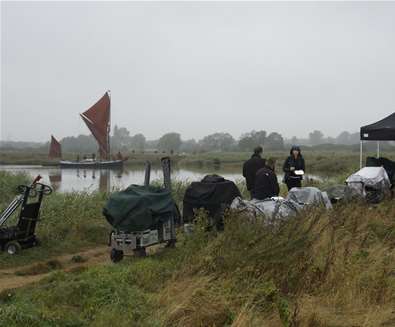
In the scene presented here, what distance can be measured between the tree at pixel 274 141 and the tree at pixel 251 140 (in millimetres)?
1064

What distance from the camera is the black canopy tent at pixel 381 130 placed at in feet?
37.1

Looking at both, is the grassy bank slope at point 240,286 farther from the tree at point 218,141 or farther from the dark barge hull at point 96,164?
the tree at point 218,141

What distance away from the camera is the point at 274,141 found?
101750 mm

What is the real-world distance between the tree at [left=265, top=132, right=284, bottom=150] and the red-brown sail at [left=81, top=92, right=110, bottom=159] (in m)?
56.8

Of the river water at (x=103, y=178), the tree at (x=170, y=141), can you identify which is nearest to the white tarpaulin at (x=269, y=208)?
the river water at (x=103, y=178)

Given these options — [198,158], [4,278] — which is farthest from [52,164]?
[4,278]

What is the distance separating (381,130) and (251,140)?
86881mm

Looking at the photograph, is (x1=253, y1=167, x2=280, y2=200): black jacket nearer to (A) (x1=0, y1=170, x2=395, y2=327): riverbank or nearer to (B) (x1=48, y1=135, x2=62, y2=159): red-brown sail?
(A) (x1=0, y1=170, x2=395, y2=327): riverbank

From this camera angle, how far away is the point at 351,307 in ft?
13.1

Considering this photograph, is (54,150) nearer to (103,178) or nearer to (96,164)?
(96,164)

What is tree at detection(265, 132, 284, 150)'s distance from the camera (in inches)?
3893

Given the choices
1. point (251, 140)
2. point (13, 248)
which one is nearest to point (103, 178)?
point (13, 248)

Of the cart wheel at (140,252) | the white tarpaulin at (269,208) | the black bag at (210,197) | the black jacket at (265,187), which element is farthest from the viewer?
the black jacket at (265,187)

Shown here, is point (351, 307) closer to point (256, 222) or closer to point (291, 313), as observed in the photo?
point (291, 313)
